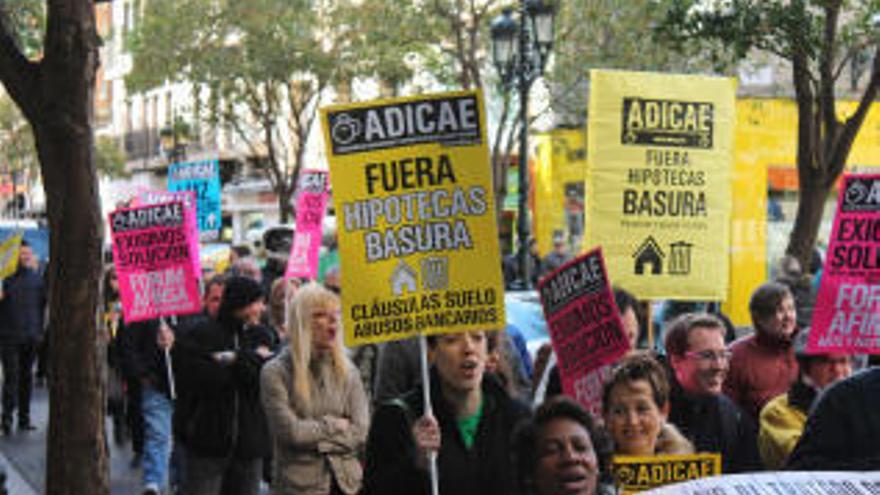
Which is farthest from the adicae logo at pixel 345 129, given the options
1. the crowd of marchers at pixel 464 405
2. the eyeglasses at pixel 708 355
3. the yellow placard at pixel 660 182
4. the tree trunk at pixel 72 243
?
the yellow placard at pixel 660 182

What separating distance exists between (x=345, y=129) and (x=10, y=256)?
28.5 ft

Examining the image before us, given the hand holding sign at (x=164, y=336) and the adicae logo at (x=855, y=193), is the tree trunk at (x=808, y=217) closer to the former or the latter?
the hand holding sign at (x=164, y=336)

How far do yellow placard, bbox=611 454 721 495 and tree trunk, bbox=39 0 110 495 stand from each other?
3031mm

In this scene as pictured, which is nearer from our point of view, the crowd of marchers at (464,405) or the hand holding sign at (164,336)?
the crowd of marchers at (464,405)

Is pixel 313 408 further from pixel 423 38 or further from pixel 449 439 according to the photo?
pixel 423 38

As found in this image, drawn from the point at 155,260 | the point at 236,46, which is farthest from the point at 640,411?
the point at 236,46

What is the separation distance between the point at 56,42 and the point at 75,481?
1.93 metres

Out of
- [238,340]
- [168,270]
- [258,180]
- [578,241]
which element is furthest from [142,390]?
[258,180]

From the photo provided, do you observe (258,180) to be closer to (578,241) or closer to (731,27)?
(578,241)

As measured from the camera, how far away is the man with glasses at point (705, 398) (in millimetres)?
5754

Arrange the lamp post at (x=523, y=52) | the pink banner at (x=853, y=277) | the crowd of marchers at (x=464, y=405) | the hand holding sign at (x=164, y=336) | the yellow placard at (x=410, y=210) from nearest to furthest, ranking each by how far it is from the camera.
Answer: the crowd of marchers at (x=464, y=405)
the yellow placard at (x=410, y=210)
the pink banner at (x=853, y=277)
the hand holding sign at (x=164, y=336)
the lamp post at (x=523, y=52)

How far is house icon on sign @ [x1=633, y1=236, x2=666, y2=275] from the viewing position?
8.22 meters

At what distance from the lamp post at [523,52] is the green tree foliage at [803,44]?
195 inches

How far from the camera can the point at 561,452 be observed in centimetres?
416
